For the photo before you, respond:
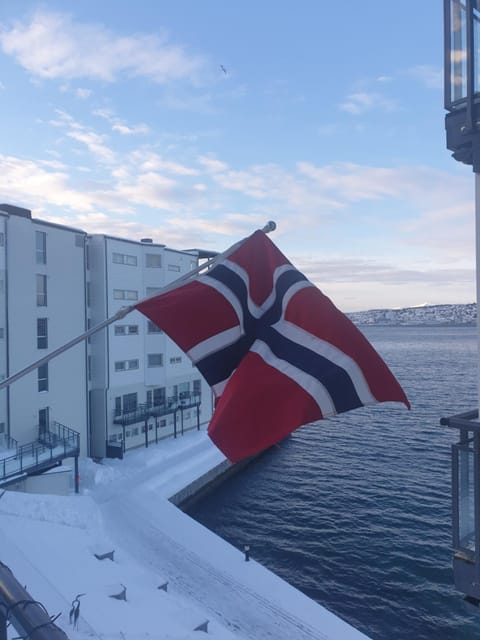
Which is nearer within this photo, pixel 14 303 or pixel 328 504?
pixel 14 303

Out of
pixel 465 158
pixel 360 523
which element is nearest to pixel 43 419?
pixel 360 523

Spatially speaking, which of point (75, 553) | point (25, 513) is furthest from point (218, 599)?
point (25, 513)

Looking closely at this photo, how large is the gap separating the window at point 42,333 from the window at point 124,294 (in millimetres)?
6462

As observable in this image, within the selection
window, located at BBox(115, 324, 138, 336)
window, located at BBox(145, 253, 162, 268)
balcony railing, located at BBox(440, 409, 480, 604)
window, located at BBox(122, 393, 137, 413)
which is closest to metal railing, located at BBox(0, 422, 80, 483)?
window, located at BBox(122, 393, 137, 413)

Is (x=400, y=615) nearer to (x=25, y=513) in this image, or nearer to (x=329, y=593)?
(x=329, y=593)

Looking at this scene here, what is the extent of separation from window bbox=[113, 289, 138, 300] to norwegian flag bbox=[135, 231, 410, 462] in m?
32.7

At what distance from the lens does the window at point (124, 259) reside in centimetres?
3888

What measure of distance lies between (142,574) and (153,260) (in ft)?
87.0

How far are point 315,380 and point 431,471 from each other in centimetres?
3694

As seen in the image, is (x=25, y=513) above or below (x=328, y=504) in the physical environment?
above

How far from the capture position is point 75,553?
20250mm

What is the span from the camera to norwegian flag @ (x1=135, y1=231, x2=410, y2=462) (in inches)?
245

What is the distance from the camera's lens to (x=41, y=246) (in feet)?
109

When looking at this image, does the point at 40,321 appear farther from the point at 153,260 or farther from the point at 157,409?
the point at 157,409
